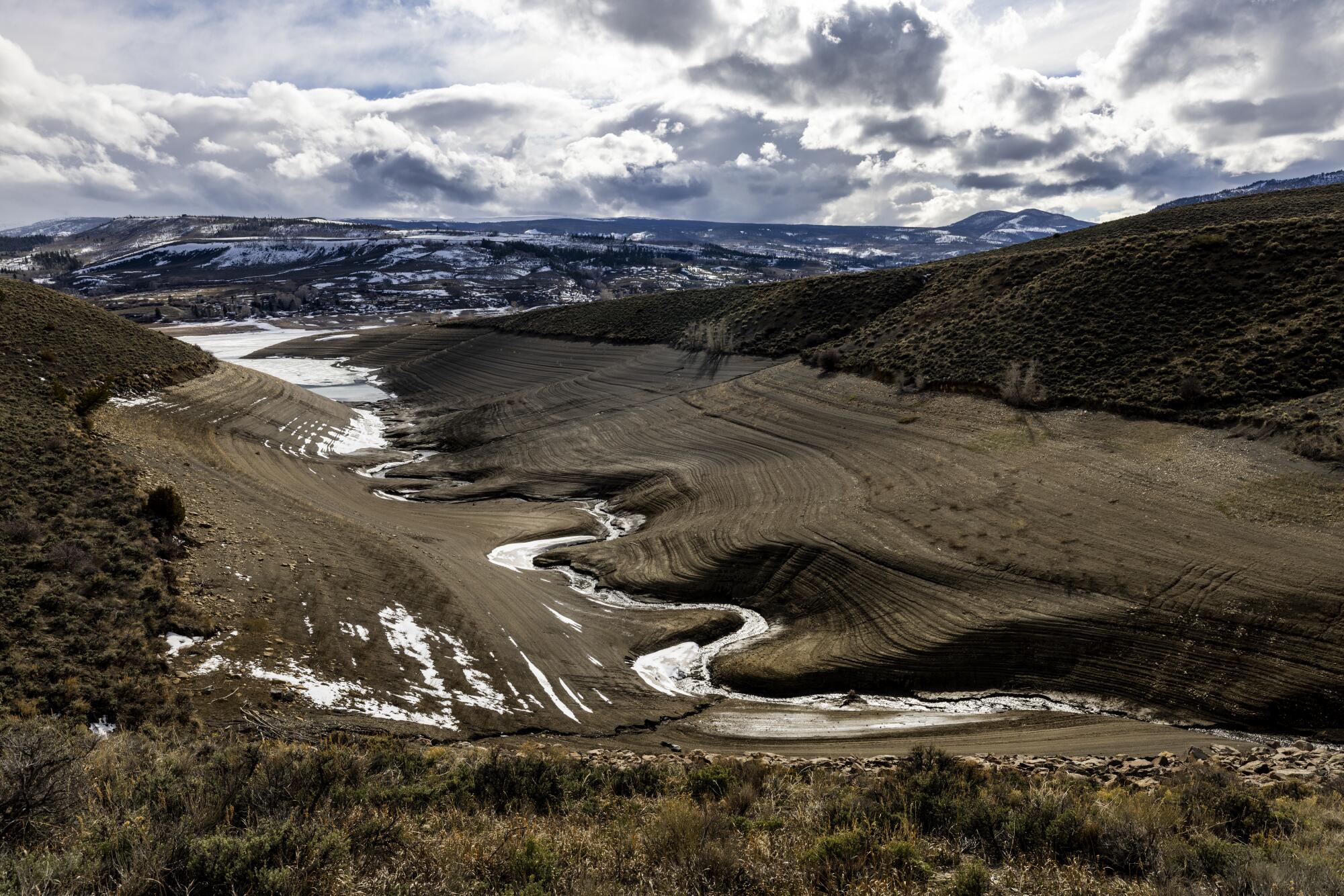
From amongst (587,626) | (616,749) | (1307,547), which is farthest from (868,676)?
(1307,547)

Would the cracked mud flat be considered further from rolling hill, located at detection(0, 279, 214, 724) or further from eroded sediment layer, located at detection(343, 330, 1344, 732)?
rolling hill, located at detection(0, 279, 214, 724)

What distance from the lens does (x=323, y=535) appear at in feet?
79.1

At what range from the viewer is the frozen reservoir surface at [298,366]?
2847 inches

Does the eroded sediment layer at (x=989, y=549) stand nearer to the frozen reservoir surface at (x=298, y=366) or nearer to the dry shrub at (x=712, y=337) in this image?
the dry shrub at (x=712, y=337)

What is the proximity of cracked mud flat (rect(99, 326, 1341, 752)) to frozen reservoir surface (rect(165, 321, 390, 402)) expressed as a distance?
36402 mm

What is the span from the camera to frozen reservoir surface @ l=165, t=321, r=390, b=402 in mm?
72312

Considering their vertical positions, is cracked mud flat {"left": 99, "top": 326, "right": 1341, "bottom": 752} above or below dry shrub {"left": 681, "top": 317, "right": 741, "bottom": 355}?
below

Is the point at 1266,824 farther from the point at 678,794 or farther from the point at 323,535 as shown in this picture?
the point at 323,535

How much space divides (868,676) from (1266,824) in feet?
34.2

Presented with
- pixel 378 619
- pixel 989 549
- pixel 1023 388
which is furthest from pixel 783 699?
pixel 1023 388

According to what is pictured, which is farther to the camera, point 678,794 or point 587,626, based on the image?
point 587,626

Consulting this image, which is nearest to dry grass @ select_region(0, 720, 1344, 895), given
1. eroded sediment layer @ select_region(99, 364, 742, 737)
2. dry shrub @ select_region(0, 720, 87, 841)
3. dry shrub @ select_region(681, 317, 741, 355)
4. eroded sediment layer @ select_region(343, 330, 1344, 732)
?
dry shrub @ select_region(0, 720, 87, 841)

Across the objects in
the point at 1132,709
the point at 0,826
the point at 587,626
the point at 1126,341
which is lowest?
the point at 587,626

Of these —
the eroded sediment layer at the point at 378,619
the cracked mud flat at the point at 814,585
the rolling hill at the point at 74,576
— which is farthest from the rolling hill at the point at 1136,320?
the rolling hill at the point at 74,576
